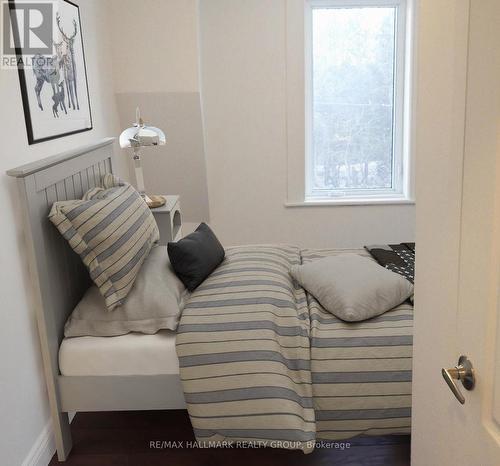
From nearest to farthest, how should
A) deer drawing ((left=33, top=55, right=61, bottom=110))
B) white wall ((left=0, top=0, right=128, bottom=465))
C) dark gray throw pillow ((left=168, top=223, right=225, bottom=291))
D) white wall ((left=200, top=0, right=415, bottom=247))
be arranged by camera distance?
1. white wall ((left=0, top=0, right=128, bottom=465))
2. deer drawing ((left=33, top=55, right=61, bottom=110))
3. dark gray throw pillow ((left=168, top=223, right=225, bottom=291))
4. white wall ((left=200, top=0, right=415, bottom=247))

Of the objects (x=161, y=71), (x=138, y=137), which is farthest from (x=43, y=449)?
(x=161, y=71)

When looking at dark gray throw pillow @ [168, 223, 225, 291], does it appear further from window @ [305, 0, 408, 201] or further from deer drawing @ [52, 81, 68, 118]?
window @ [305, 0, 408, 201]

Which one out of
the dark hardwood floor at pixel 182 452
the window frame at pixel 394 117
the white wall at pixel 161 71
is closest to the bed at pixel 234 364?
the dark hardwood floor at pixel 182 452

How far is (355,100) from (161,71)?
1.55 m

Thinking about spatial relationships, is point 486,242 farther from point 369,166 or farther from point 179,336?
point 369,166

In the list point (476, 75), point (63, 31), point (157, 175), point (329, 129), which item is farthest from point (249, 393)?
point (329, 129)

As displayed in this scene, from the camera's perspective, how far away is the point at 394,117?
174 inches

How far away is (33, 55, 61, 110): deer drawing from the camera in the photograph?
234 centimetres

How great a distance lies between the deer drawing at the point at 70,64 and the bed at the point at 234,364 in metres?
0.58

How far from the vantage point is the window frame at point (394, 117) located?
13.8 feet

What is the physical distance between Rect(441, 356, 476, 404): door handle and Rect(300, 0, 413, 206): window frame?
10.8ft

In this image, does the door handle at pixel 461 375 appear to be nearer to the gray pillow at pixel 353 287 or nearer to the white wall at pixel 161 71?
the gray pillow at pixel 353 287

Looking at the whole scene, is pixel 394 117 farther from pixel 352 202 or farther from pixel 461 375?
pixel 461 375

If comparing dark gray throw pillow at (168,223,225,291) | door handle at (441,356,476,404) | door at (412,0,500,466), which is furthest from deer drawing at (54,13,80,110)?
door handle at (441,356,476,404)
